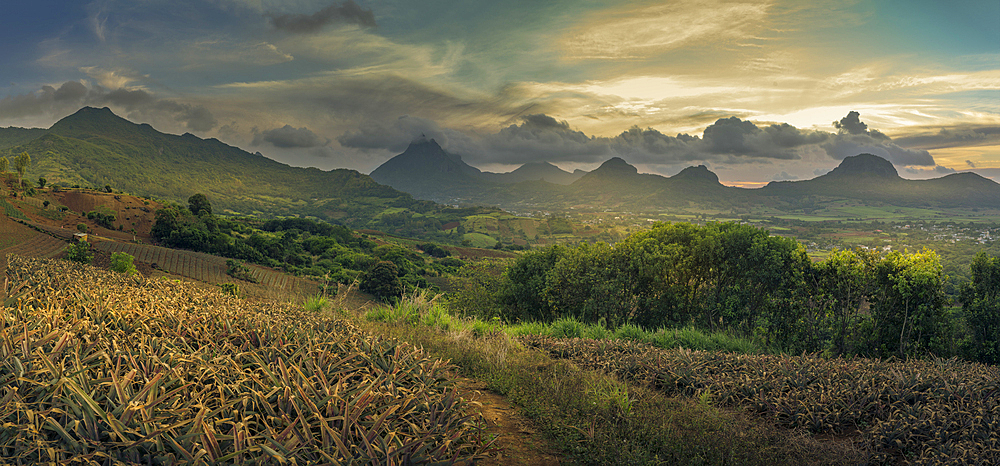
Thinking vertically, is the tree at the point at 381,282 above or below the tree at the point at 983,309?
below

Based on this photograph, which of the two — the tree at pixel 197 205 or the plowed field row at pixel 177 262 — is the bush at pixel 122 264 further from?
the tree at pixel 197 205

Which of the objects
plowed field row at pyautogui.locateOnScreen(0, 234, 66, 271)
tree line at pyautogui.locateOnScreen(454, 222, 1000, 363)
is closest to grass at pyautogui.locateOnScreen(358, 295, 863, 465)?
tree line at pyautogui.locateOnScreen(454, 222, 1000, 363)

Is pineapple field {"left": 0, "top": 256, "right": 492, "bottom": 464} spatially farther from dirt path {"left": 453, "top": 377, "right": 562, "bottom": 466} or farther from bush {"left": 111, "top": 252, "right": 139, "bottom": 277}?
bush {"left": 111, "top": 252, "right": 139, "bottom": 277}

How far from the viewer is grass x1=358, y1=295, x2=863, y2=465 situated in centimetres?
323

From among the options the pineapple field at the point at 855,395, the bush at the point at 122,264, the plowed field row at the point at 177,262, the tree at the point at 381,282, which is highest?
the bush at the point at 122,264

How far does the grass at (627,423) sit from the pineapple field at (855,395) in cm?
30

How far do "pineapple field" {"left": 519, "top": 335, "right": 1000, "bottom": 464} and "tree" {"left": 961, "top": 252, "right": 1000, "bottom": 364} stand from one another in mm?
5965

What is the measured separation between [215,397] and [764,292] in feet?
49.0

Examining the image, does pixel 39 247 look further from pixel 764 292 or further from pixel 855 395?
pixel 764 292

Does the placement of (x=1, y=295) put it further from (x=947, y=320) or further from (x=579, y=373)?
(x=947, y=320)

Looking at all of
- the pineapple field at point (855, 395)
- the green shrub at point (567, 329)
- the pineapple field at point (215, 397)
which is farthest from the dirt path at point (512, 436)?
the green shrub at point (567, 329)

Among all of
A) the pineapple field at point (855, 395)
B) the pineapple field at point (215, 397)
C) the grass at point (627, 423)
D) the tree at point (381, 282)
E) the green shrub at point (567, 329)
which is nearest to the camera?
the pineapple field at point (215, 397)

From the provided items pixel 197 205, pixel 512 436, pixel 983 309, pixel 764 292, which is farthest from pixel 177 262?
pixel 197 205

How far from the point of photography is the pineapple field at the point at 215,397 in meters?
2.04
